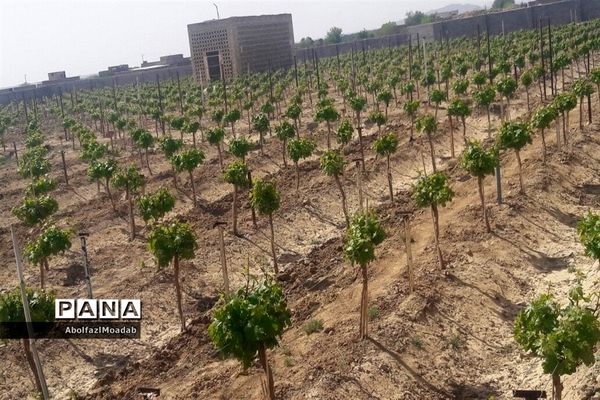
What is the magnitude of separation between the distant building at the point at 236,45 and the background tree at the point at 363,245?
7112 centimetres

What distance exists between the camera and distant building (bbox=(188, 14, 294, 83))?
87.4m

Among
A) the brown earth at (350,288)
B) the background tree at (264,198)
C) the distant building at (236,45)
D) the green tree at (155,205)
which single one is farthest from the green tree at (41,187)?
the distant building at (236,45)

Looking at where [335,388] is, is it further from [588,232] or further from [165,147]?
[165,147]

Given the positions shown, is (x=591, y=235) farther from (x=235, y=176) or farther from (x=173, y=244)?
(x=235, y=176)

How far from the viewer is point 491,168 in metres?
20.0

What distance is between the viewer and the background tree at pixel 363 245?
14430mm

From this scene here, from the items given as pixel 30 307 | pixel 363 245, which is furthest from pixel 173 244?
pixel 363 245

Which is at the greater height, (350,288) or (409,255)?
(409,255)

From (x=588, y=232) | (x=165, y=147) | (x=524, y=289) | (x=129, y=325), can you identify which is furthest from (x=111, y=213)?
(x=588, y=232)

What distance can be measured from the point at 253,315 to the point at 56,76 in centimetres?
12944

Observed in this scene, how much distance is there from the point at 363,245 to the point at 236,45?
76.4 metres

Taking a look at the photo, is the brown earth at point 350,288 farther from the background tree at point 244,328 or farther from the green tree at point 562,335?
the green tree at point 562,335

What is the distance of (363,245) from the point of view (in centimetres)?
1443

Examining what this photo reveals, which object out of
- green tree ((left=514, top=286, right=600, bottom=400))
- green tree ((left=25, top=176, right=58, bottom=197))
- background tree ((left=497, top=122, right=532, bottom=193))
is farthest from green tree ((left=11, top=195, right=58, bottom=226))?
green tree ((left=514, top=286, right=600, bottom=400))
